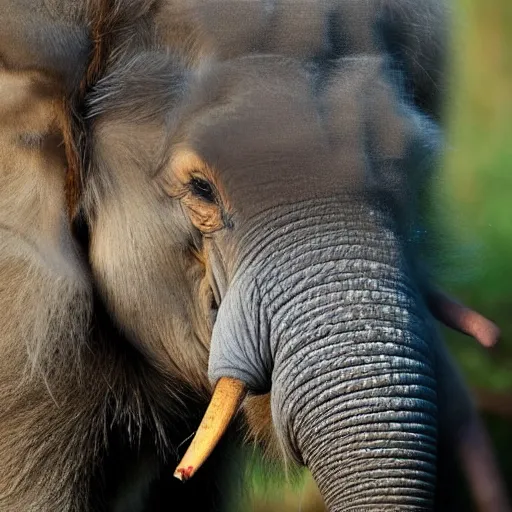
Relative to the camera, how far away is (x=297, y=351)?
2043 millimetres

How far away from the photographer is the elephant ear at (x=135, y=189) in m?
2.31

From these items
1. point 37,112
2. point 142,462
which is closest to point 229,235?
point 37,112

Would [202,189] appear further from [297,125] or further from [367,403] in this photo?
[367,403]

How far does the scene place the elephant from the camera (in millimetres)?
2010

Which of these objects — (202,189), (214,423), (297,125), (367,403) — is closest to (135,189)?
(202,189)

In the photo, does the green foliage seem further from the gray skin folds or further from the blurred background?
the gray skin folds

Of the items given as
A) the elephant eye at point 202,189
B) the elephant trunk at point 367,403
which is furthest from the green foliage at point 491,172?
the elephant trunk at point 367,403

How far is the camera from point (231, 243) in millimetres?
2217

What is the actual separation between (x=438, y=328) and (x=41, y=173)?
2.53ft

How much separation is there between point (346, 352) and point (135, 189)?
1.88 ft

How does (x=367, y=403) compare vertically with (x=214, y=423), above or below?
above

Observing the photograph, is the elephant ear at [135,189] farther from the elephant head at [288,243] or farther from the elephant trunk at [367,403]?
the elephant trunk at [367,403]

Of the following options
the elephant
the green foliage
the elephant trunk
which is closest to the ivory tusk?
the elephant

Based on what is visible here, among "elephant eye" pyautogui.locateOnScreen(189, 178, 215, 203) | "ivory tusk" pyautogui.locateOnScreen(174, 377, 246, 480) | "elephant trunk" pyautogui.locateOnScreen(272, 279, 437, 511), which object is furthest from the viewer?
"elephant eye" pyautogui.locateOnScreen(189, 178, 215, 203)
